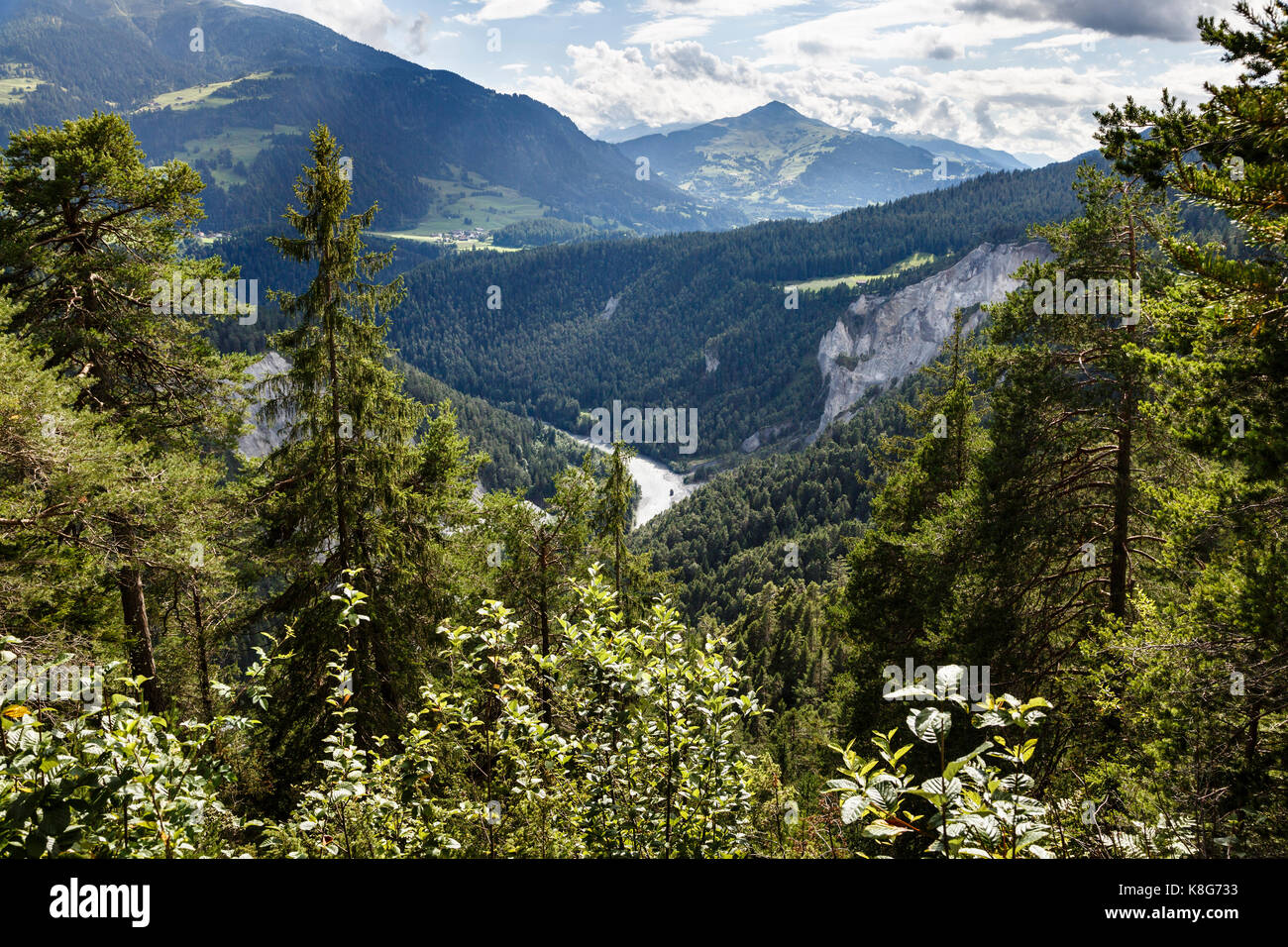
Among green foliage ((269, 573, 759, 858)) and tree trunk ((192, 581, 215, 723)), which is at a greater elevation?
green foliage ((269, 573, 759, 858))

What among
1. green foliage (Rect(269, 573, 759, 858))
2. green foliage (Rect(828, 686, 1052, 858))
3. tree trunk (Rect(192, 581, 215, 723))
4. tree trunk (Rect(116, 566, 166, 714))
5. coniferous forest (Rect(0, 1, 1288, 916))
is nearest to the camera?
green foliage (Rect(828, 686, 1052, 858))

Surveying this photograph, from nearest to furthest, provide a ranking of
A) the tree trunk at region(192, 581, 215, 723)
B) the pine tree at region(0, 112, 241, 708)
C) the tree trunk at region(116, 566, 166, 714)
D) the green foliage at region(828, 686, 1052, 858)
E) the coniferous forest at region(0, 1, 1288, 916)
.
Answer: the green foliage at region(828, 686, 1052, 858) < the coniferous forest at region(0, 1, 1288, 916) < the pine tree at region(0, 112, 241, 708) < the tree trunk at region(116, 566, 166, 714) < the tree trunk at region(192, 581, 215, 723)

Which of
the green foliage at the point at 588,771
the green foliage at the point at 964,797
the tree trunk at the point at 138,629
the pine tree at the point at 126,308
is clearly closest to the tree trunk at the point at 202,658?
the tree trunk at the point at 138,629

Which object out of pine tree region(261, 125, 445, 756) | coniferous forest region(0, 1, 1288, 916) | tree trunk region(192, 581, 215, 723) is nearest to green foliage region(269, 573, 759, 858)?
coniferous forest region(0, 1, 1288, 916)

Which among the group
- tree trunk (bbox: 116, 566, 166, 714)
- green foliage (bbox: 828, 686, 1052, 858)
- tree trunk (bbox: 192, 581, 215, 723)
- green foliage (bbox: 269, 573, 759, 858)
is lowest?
tree trunk (bbox: 192, 581, 215, 723)

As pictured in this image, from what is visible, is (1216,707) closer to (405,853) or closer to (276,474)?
(405,853)

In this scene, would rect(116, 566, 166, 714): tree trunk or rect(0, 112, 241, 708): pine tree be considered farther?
rect(116, 566, 166, 714): tree trunk

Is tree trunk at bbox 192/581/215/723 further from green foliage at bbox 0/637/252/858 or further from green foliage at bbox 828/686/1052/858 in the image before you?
green foliage at bbox 828/686/1052/858

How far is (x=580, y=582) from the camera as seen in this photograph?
19.1ft

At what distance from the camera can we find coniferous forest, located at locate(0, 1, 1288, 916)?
396 centimetres

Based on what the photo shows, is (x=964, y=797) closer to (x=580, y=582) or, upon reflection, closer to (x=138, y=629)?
(x=580, y=582)

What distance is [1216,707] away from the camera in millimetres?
7023

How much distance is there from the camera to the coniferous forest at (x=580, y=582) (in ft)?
13.0

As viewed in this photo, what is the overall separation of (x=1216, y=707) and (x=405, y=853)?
7.75m
